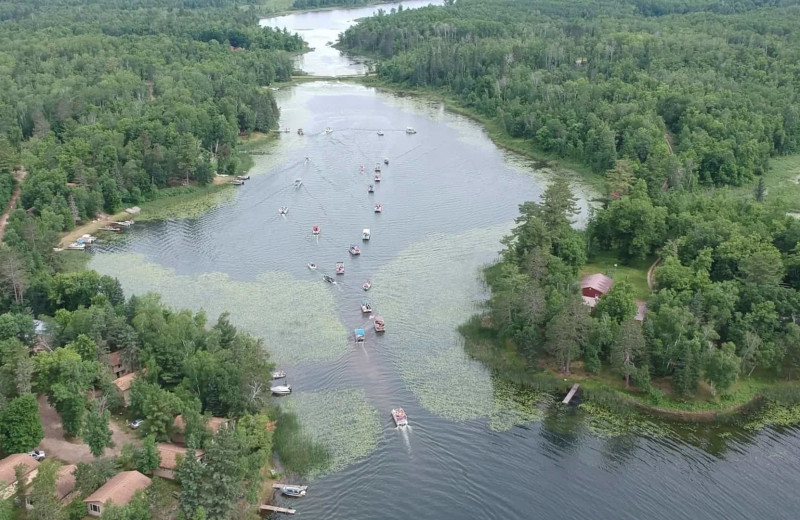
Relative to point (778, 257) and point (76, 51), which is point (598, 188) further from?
point (76, 51)

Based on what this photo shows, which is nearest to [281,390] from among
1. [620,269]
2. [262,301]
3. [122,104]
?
[262,301]

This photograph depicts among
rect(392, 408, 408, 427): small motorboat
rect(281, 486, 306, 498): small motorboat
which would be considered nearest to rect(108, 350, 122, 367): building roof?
rect(281, 486, 306, 498): small motorboat

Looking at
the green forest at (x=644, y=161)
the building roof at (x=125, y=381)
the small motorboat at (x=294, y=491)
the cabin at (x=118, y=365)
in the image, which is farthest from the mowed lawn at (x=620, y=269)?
the cabin at (x=118, y=365)

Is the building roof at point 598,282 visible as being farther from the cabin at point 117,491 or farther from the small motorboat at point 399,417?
the cabin at point 117,491

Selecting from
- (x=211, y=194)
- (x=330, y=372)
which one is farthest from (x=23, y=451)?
(x=211, y=194)

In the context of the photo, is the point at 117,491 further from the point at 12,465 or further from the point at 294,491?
the point at 294,491

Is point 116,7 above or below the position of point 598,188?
above
